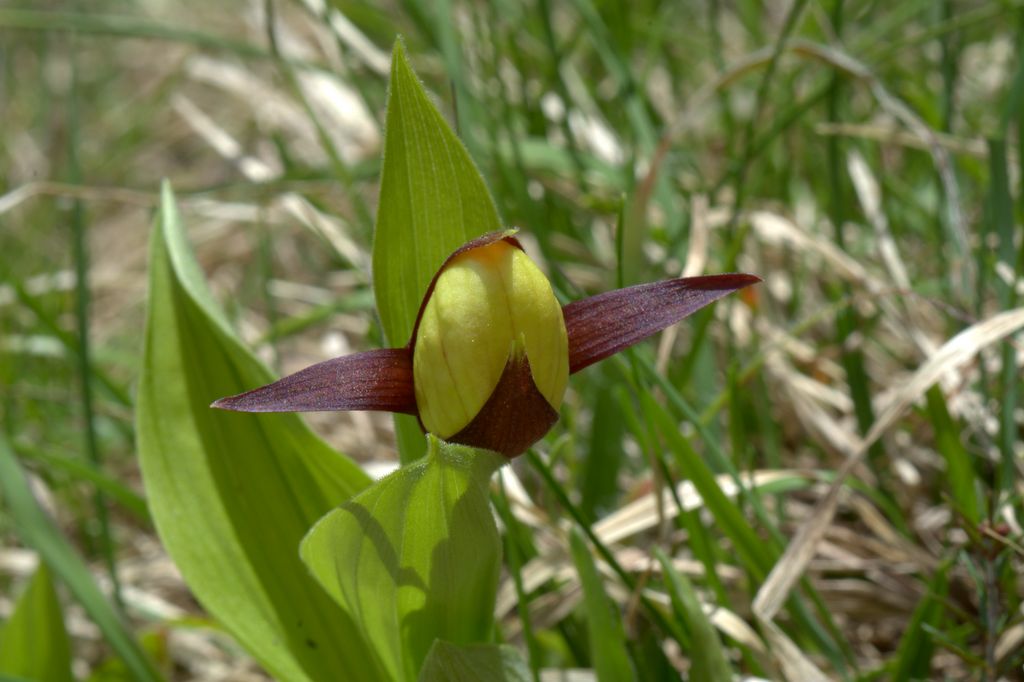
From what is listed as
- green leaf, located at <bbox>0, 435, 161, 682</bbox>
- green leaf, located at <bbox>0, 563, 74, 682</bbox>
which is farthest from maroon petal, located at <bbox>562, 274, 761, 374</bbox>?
green leaf, located at <bbox>0, 563, 74, 682</bbox>

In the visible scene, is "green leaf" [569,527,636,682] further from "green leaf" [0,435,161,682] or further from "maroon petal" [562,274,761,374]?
"green leaf" [0,435,161,682]

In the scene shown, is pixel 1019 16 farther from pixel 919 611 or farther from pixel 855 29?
pixel 855 29

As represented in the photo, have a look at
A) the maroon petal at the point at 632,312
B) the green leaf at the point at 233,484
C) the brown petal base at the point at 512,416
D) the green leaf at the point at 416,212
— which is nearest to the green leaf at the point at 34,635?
the green leaf at the point at 233,484

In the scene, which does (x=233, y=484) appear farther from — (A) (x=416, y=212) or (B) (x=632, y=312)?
(B) (x=632, y=312)

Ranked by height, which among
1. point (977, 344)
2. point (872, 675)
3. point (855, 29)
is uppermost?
point (855, 29)

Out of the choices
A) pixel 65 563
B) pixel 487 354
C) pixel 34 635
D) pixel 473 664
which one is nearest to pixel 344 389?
pixel 487 354

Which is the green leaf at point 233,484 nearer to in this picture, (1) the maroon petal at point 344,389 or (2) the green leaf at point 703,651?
(1) the maroon petal at point 344,389

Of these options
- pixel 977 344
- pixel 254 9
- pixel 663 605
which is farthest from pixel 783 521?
pixel 254 9
